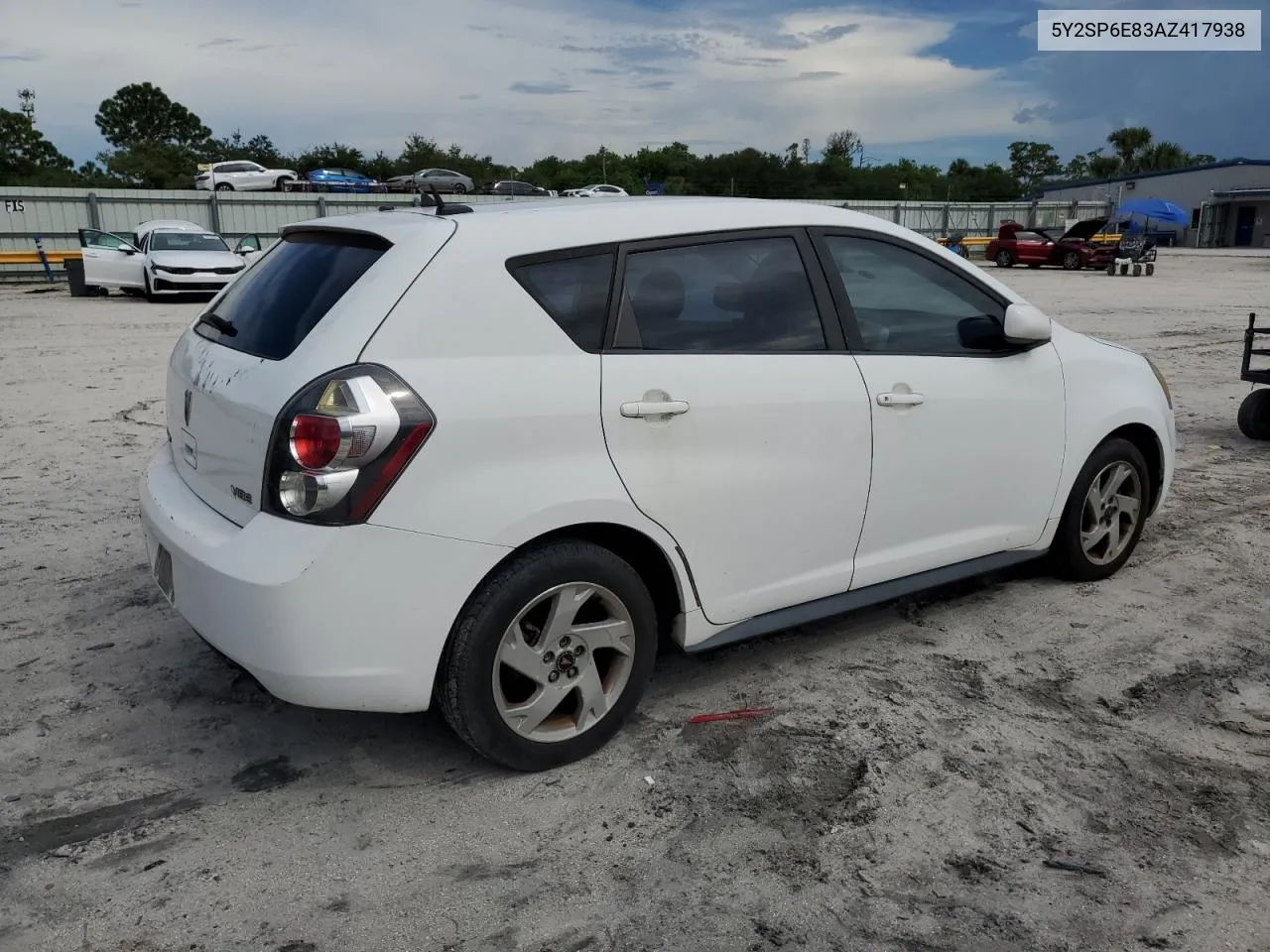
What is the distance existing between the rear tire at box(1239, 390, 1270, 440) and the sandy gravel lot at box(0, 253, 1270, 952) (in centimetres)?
360

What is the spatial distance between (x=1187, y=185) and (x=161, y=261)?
2629 inches

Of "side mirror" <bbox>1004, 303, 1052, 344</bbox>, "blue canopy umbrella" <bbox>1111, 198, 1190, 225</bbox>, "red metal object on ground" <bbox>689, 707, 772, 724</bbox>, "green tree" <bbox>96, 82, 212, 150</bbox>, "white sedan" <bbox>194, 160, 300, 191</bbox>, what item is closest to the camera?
"red metal object on ground" <bbox>689, 707, 772, 724</bbox>

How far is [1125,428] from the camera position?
15.6ft

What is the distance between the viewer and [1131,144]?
110 m

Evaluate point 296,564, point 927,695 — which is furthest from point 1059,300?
point 296,564

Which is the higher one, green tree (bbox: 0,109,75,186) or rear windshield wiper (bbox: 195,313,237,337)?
green tree (bbox: 0,109,75,186)

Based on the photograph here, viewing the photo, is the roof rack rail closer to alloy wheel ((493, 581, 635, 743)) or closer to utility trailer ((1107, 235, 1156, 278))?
alloy wheel ((493, 581, 635, 743))

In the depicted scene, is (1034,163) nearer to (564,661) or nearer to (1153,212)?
(1153,212)

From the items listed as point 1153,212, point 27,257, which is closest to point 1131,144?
point 1153,212

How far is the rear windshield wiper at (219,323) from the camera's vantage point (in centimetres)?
339

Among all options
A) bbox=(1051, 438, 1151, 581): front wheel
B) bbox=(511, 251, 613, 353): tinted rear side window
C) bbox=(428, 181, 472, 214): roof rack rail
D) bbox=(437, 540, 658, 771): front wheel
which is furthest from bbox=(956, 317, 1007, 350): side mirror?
bbox=(428, 181, 472, 214): roof rack rail

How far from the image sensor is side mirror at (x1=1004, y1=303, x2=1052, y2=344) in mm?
4035

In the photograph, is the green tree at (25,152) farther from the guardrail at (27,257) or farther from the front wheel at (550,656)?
the front wheel at (550,656)

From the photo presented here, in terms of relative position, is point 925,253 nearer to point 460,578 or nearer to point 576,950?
point 460,578
